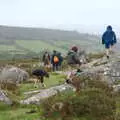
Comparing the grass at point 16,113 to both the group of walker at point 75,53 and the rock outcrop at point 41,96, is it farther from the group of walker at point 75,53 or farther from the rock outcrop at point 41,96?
the group of walker at point 75,53

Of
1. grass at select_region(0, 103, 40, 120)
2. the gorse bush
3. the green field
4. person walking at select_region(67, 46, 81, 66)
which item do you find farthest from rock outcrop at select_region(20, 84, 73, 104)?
the green field

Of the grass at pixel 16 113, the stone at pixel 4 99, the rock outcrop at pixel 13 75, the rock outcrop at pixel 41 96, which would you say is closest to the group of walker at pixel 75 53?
the rock outcrop at pixel 13 75

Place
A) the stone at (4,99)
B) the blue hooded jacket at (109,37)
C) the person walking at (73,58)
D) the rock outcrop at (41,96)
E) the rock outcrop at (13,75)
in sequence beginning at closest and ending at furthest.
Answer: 1. the rock outcrop at (41,96)
2. the stone at (4,99)
3. the rock outcrop at (13,75)
4. the blue hooded jacket at (109,37)
5. the person walking at (73,58)

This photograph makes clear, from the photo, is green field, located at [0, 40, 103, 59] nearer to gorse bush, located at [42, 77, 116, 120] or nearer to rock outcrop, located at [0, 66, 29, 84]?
rock outcrop, located at [0, 66, 29, 84]

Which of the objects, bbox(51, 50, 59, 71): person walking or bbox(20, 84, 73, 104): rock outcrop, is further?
bbox(51, 50, 59, 71): person walking

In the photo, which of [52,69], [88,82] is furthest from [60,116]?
[52,69]

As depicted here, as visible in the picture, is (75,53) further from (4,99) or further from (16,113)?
(16,113)

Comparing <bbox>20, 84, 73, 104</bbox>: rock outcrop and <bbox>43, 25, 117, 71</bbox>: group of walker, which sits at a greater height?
<bbox>43, 25, 117, 71</bbox>: group of walker

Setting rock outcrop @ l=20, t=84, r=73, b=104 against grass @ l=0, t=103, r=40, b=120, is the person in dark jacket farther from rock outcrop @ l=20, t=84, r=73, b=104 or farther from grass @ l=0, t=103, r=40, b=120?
grass @ l=0, t=103, r=40, b=120

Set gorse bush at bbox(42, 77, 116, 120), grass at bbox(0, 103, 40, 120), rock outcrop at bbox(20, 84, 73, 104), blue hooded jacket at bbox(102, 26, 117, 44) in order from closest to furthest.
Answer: gorse bush at bbox(42, 77, 116, 120) < grass at bbox(0, 103, 40, 120) < rock outcrop at bbox(20, 84, 73, 104) < blue hooded jacket at bbox(102, 26, 117, 44)

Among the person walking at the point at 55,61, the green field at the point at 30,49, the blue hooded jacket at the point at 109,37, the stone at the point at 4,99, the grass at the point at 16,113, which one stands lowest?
the green field at the point at 30,49

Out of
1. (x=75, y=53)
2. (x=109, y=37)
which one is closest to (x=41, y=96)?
(x=109, y=37)

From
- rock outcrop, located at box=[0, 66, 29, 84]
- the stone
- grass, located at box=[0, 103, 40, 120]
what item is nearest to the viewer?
grass, located at box=[0, 103, 40, 120]

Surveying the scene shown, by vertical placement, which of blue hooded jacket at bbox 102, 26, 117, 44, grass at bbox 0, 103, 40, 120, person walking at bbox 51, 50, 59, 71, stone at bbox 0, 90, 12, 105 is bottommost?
grass at bbox 0, 103, 40, 120
